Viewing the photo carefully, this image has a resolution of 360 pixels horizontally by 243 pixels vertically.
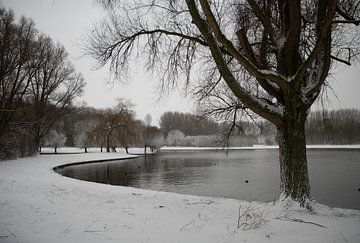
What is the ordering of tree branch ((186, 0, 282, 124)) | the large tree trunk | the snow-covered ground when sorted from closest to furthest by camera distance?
the snow-covered ground < tree branch ((186, 0, 282, 124)) < the large tree trunk

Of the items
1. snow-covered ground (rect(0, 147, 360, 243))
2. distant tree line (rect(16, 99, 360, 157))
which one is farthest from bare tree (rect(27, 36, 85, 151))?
snow-covered ground (rect(0, 147, 360, 243))

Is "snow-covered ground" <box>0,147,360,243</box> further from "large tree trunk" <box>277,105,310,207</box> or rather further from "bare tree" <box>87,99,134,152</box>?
"bare tree" <box>87,99,134,152</box>

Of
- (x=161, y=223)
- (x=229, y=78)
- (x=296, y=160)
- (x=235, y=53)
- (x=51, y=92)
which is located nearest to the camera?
(x=161, y=223)

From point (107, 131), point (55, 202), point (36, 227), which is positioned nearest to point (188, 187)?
point (55, 202)

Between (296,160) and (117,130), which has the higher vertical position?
(117,130)

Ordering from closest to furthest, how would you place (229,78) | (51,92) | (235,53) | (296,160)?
(235,53)
(229,78)
(296,160)
(51,92)

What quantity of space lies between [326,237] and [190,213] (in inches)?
108

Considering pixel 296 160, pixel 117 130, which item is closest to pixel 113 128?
pixel 117 130

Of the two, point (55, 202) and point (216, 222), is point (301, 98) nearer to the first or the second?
point (216, 222)

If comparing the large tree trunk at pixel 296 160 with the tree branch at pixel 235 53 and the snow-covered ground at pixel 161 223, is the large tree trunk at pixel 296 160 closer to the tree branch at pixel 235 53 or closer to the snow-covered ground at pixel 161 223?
the snow-covered ground at pixel 161 223

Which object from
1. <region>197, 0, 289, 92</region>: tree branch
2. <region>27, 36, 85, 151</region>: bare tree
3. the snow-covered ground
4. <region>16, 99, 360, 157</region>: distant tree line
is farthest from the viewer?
<region>16, 99, 360, 157</region>: distant tree line

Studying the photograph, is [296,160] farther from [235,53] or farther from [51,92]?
[51,92]

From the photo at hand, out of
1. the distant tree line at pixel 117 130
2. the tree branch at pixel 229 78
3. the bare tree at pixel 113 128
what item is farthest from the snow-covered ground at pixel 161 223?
the bare tree at pixel 113 128

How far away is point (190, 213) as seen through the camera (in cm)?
607
